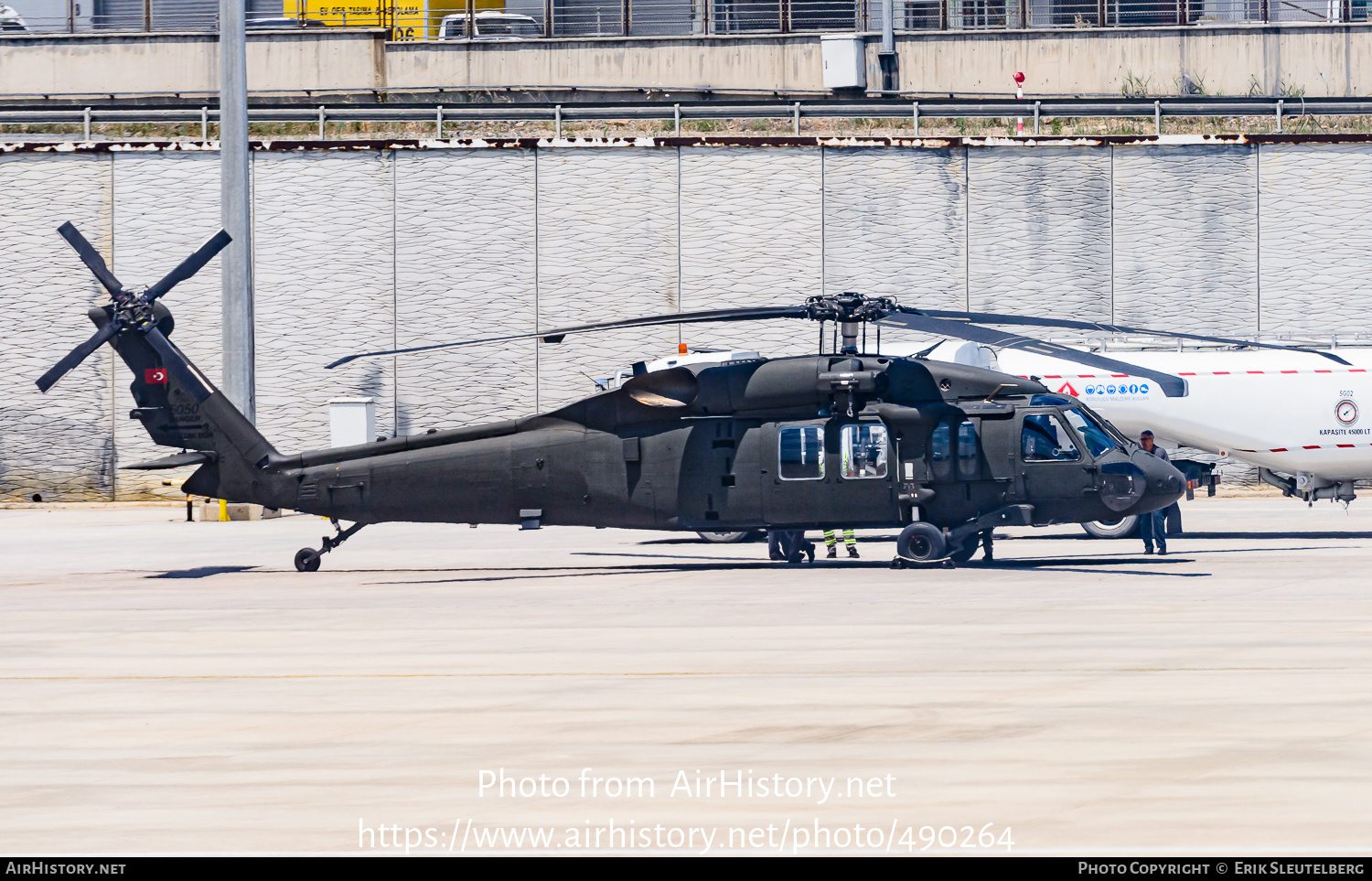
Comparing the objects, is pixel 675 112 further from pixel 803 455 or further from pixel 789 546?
pixel 803 455

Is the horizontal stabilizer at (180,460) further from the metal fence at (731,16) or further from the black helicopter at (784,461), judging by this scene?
the metal fence at (731,16)

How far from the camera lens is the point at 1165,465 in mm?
18812

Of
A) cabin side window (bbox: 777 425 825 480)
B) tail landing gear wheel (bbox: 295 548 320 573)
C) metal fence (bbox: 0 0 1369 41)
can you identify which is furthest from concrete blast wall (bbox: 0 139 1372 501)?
cabin side window (bbox: 777 425 825 480)

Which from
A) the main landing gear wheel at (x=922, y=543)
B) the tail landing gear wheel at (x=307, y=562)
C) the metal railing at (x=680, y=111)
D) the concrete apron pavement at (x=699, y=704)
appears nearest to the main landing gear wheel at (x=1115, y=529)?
the concrete apron pavement at (x=699, y=704)

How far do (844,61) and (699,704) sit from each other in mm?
31461

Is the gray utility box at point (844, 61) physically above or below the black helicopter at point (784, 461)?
above

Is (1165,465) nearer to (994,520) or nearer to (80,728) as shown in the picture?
(994,520)

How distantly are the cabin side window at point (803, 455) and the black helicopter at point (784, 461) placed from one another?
0.05ft

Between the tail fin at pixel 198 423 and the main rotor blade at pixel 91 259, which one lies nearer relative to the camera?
the main rotor blade at pixel 91 259

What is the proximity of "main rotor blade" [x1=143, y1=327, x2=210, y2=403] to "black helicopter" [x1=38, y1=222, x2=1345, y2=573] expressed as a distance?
95 cm

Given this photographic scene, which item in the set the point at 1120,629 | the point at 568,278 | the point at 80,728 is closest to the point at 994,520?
the point at 1120,629

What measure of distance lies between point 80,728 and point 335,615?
574 cm

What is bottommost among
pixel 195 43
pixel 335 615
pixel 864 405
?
pixel 335 615

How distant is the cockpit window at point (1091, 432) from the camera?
1873 centimetres
